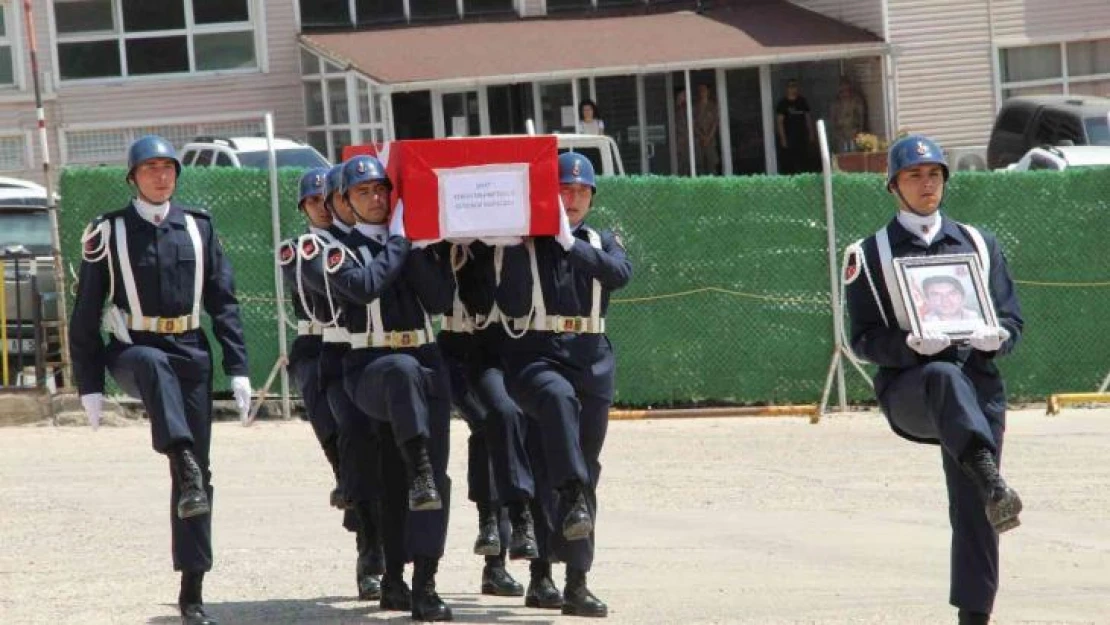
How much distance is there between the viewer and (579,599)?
9.69m

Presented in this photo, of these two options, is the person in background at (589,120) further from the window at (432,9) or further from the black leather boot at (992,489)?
the black leather boot at (992,489)

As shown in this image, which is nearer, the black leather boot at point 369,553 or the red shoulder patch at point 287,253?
the black leather boot at point 369,553

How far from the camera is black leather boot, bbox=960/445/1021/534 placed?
8.10m

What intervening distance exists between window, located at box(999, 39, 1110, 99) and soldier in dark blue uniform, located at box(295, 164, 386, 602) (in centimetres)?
2864

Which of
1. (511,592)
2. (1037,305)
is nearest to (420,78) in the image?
(1037,305)

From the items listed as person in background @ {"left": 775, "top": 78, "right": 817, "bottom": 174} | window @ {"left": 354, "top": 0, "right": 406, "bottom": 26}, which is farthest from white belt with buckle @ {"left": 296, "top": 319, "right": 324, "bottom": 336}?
window @ {"left": 354, "top": 0, "right": 406, "bottom": 26}

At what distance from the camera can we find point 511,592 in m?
10.4

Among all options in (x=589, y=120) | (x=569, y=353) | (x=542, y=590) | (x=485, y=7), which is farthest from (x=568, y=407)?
(x=485, y=7)

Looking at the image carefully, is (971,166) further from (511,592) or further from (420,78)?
(511,592)

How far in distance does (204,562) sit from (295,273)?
1.59 m

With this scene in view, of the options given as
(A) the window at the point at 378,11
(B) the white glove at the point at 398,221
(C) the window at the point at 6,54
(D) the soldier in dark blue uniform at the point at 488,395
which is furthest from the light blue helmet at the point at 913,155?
(A) the window at the point at 378,11

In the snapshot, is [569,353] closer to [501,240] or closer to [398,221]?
→ [501,240]

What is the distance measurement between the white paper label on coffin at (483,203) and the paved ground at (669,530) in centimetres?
176

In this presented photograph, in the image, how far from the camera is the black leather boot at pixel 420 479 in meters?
9.46
